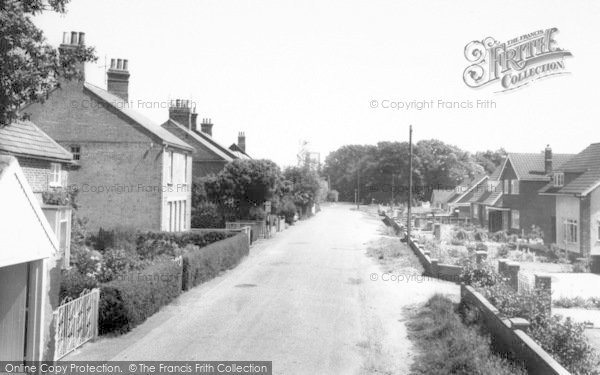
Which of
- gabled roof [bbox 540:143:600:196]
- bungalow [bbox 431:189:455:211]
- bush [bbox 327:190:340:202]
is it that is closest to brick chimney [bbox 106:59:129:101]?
gabled roof [bbox 540:143:600:196]

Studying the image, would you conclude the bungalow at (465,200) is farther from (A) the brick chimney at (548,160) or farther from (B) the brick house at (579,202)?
(B) the brick house at (579,202)

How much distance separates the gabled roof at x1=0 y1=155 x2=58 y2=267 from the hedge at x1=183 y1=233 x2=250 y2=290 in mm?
9487

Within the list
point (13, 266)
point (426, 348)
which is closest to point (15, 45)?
point (13, 266)

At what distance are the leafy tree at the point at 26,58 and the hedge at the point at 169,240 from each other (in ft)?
51.1

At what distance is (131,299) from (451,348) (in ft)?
26.9

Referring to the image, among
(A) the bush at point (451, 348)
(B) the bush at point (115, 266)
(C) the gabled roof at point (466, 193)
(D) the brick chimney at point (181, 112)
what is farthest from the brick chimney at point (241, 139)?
(A) the bush at point (451, 348)

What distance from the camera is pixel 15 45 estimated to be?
10.0 metres

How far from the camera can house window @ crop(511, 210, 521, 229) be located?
43.5 metres

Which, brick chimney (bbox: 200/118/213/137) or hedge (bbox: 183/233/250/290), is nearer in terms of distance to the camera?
hedge (bbox: 183/233/250/290)

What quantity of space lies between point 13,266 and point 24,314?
36.3 inches

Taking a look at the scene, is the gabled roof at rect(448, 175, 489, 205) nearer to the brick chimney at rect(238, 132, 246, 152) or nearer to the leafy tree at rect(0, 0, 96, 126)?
the brick chimney at rect(238, 132, 246, 152)

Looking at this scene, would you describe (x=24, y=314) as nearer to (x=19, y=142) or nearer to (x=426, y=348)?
(x=19, y=142)

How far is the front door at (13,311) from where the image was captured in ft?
29.7

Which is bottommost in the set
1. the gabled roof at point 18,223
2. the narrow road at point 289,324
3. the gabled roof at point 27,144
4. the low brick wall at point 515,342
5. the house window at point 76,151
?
the narrow road at point 289,324
